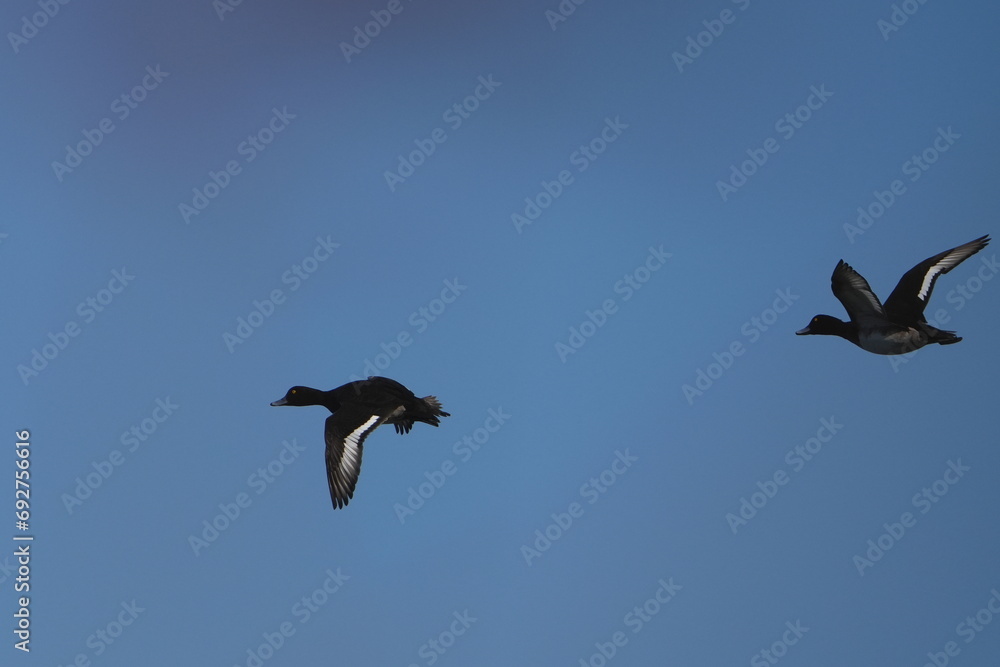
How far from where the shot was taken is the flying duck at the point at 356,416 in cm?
869

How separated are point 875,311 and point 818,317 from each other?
1.46 feet

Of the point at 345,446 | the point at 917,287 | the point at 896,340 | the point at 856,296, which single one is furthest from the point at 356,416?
the point at 917,287

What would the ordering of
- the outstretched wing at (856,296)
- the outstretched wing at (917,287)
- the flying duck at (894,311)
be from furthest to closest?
1. the outstretched wing at (917,287)
2. the flying duck at (894,311)
3. the outstretched wing at (856,296)

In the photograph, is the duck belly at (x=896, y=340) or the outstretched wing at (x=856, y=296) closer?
the outstretched wing at (x=856, y=296)

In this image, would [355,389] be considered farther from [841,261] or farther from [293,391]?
[841,261]

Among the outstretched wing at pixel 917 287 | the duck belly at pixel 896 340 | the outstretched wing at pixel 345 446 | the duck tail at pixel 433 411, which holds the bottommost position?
the outstretched wing at pixel 345 446

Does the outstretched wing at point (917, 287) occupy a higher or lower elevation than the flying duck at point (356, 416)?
higher

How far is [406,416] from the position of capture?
906 cm

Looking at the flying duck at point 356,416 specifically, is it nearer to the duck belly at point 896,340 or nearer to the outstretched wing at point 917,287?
the duck belly at point 896,340

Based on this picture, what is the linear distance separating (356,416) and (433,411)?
601 mm

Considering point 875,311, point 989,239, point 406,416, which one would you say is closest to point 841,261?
point 875,311

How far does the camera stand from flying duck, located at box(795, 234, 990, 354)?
28.6ft

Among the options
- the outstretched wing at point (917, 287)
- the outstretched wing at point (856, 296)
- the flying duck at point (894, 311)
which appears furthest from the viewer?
the outstretched wing at point (917, 287)

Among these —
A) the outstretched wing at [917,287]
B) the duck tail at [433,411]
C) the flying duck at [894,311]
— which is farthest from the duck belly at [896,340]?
the duck tail at [433,411]
